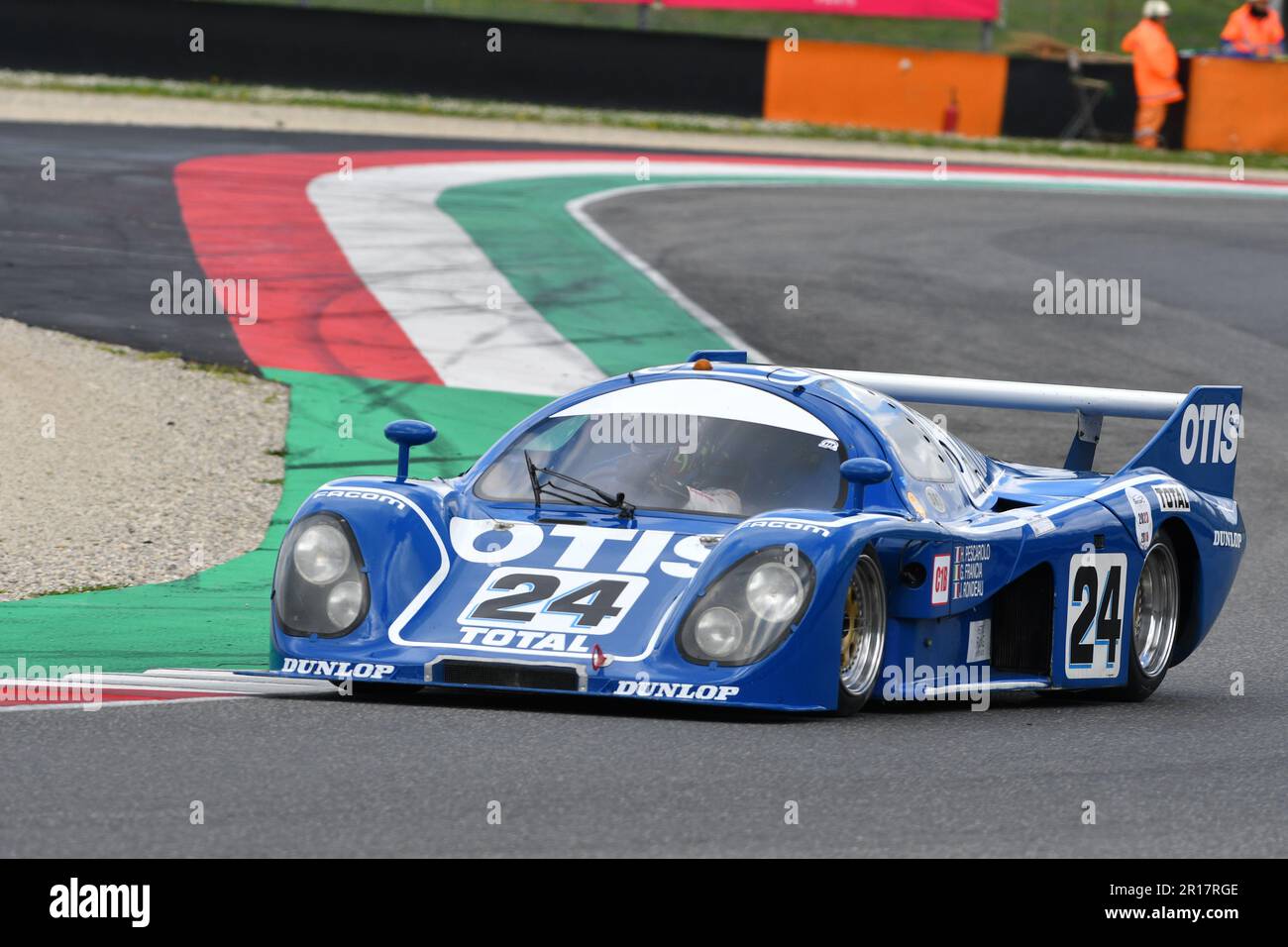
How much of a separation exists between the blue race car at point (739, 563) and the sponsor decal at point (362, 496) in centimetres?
1

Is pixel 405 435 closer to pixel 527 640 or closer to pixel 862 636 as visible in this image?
pixel 527 640

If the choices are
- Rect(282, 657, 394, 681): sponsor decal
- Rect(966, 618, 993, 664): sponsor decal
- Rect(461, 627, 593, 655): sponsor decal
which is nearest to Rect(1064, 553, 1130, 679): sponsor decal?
Rect(966, 618, 993, 664): sponsor decal

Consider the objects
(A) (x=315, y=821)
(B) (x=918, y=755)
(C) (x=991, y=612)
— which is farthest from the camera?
(C) (x=991, y=612)

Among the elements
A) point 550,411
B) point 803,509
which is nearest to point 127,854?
point 803,509

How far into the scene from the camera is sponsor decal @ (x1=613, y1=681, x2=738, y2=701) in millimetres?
6309

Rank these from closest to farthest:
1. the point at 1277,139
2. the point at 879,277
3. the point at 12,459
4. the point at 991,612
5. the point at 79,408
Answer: the point at 991,612, the point at 12,459, the point at 79,408, the point at 879,277, the point at 1277,139

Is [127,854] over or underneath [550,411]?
underneath

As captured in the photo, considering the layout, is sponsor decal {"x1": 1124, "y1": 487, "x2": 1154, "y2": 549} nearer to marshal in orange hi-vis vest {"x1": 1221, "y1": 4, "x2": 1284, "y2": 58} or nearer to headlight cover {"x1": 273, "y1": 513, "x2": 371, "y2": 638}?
headlight cover {"x1": 273, "y1": 513, "x2": 371, "y2": 638}

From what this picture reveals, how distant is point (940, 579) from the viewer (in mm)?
6941

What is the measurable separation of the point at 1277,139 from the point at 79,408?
21.4m

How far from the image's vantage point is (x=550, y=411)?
7.70 meters

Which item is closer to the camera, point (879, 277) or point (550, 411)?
point (550, 411)

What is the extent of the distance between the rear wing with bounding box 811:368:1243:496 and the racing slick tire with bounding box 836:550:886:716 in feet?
6.88

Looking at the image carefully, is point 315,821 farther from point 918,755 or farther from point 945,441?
point 945,441
